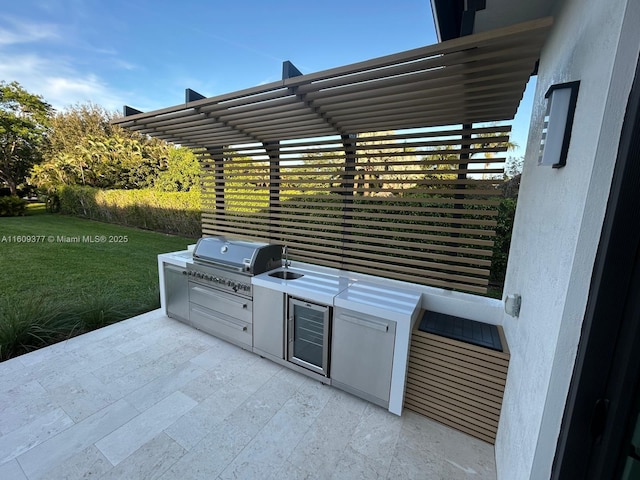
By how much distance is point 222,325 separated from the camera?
11.5 feet

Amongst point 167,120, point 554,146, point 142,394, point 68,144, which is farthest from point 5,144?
point 554,146

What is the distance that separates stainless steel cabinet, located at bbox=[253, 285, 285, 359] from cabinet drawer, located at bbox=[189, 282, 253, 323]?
15 cm

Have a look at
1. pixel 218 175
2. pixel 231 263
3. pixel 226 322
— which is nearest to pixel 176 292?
pixel 226 322

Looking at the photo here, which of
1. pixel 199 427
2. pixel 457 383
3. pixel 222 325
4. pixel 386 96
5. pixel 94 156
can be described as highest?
pixel 94 156

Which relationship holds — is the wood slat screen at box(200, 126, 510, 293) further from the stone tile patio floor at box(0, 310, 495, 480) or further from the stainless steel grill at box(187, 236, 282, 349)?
the stone tile patio floor at box(0, 310, 495, 480)

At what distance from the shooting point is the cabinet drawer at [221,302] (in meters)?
3.25

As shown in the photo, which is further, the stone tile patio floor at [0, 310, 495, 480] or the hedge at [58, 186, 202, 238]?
the hedge at [58, 186, 202, 238]

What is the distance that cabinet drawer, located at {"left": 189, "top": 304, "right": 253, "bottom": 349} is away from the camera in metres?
3.29

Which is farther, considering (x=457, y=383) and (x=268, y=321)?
(x=268, y=321)

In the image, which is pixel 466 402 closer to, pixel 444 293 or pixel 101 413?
pixel 444 293

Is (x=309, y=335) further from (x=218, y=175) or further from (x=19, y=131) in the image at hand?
(x=19, y=131)

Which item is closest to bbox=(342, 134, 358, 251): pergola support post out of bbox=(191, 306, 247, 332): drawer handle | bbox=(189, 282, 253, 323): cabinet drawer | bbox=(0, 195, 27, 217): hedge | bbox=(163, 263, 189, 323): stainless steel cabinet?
bbox=(189, 282, 253, 323): cabinet drawer

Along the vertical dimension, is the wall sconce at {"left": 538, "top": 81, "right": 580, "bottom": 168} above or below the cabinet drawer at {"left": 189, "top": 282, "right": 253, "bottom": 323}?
above

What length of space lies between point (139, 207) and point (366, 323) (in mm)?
11768
